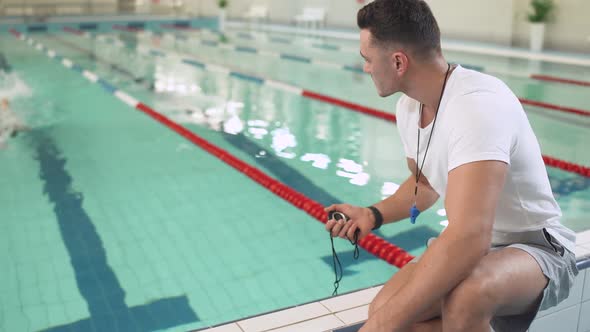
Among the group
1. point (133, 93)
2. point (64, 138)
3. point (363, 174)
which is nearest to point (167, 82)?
point (133, 93)

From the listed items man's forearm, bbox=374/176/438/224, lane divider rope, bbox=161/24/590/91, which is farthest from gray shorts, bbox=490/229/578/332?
lane divider rope, bbox=161/24/590/91

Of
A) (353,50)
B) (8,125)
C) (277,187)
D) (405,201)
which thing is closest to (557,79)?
(353,50)

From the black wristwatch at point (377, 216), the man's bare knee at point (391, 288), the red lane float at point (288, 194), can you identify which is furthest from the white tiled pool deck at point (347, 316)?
the red lane float at point (288, 194)

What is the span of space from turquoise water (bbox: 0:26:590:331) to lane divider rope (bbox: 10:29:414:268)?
0.22 ft

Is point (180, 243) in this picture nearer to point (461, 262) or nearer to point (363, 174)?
point (363, 174)

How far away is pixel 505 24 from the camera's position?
12281 mm

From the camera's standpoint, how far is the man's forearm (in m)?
1.84

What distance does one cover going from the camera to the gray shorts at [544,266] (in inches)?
59.4

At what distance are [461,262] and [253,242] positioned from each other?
2.08 metres

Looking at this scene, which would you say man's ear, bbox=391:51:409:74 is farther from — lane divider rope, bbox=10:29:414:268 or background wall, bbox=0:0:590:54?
background wall, bbox=0:0:590:54

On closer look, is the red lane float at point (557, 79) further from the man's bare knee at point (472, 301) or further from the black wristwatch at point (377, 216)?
the man's bare knee at point (472, 301)

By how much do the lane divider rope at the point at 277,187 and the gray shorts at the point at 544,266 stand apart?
1.43 metres

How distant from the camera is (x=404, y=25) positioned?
1.40m

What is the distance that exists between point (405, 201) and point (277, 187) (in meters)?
2.27
